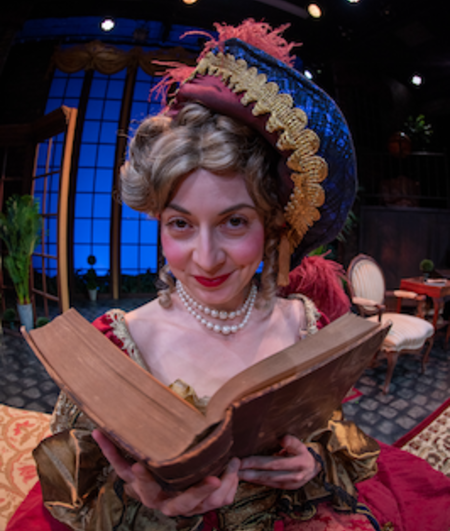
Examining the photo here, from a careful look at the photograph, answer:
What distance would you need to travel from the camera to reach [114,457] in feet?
1.69

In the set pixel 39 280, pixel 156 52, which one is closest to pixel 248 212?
pixel 39 280

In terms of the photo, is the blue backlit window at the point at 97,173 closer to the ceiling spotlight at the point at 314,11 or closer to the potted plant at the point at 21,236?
the potted plant at the point at 21,236

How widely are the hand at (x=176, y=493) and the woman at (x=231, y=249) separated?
0.4 inches

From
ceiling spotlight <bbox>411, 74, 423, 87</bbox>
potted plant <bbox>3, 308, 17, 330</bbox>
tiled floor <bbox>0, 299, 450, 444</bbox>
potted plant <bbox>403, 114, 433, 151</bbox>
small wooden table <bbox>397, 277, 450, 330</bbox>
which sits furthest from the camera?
potted plant <bbox>403, 114, 433, 151</bbox>

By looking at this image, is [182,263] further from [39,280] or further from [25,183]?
[39,280]

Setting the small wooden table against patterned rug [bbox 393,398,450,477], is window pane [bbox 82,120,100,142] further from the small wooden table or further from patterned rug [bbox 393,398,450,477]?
patterned rug [bbox 393,398,450,477]

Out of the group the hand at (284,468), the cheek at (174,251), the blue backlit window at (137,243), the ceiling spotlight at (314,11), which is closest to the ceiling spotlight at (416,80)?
the ceiling spotlight at (314,11)

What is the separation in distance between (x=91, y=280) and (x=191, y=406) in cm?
579

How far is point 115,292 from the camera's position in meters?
5.98

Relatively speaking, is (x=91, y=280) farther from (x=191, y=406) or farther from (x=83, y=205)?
(x=191, y=406)

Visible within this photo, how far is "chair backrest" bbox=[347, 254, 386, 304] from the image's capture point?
10.5 ft

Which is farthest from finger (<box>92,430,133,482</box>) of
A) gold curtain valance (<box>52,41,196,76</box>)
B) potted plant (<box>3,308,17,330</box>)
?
gold curtain valance (<box>52,41,196,76</box>)

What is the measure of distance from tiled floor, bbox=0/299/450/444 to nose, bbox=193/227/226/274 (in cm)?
208

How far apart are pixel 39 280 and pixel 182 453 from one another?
5.46 metres
